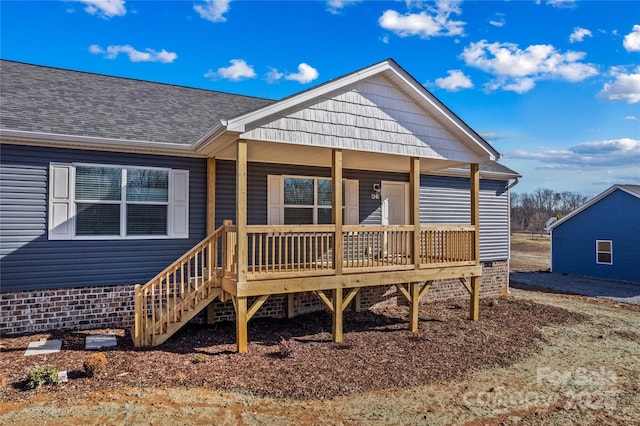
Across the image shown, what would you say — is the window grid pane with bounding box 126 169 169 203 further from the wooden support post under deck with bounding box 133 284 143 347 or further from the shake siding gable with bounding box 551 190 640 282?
the shake siding gable with bounding box 551 190 640 282

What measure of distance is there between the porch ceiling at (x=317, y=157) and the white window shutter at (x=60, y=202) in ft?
9.18

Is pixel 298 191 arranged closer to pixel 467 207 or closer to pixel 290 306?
pixel 290 306

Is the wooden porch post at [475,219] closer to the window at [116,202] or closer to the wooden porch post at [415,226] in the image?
the wooden porch post at [415,226]

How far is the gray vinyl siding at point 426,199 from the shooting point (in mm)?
8703

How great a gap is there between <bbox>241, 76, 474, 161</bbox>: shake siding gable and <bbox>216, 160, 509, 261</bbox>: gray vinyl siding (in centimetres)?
234

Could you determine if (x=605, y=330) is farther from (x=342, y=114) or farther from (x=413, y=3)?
(x=413, y=3)

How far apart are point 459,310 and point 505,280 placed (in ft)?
11.6

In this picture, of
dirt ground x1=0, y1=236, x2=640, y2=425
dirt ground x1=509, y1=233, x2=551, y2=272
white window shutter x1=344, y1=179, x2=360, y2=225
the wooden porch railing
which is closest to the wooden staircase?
dirt ground x1=0, y1=236, x2=640, y2=425

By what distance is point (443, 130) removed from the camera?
8484mm

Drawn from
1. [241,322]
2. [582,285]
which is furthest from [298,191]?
[582,285]

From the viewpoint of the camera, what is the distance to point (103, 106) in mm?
8891

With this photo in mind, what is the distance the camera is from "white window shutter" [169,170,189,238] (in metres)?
8.18

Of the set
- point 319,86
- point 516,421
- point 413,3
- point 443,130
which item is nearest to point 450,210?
point 443,130

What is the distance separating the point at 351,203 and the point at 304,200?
1.33 meters
